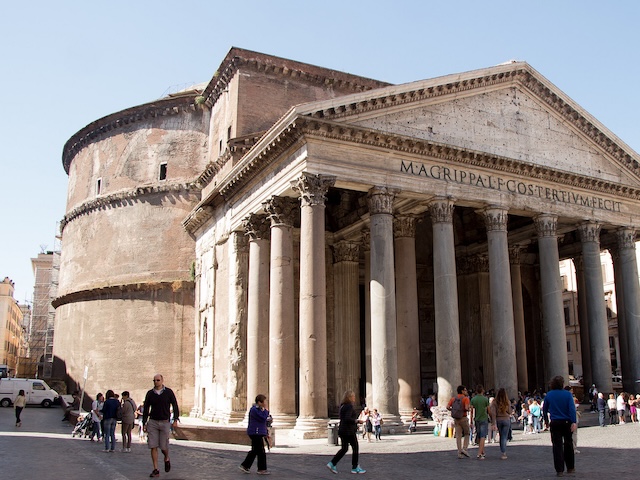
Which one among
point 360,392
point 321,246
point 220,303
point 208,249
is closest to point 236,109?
point 208,249

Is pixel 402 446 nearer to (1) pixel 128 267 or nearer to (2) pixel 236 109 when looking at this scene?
(2) pixel 236 109

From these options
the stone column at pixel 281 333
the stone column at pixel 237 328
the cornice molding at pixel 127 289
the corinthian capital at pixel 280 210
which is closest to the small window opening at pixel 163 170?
the cornice molding at pixel 127 289

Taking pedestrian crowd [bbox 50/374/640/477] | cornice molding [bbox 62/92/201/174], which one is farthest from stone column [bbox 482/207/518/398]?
cornice molding [bbox 62/92/201/174]

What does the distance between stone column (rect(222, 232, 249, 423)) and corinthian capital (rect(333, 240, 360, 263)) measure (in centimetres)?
356

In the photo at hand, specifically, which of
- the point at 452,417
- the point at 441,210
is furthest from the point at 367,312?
the point at 452,417

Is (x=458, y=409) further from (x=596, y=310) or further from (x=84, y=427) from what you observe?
(x=596, y=310)

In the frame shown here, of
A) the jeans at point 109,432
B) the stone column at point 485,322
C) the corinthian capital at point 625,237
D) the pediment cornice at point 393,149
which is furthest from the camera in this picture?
the stone column at point 485,322

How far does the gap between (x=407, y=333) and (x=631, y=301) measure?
25.2 ft

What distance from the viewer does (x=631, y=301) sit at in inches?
783

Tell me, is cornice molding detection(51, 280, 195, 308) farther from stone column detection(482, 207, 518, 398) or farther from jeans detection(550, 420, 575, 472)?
jeans detection(550, 420, 575, 472)

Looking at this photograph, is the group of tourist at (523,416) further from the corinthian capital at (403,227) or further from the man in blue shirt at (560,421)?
the corinthian capital at (403,227)

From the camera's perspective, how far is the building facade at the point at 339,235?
1591 cm

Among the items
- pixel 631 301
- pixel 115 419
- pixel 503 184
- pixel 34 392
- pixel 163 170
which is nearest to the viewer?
pixel 115 419

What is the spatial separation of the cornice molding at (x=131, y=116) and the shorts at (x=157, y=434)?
64.4ft
